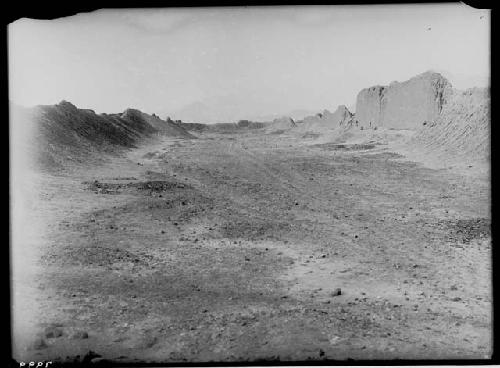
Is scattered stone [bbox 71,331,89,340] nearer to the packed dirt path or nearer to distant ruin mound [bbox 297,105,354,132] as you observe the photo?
the packed dirt path

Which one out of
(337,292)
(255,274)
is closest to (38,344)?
(255,274)

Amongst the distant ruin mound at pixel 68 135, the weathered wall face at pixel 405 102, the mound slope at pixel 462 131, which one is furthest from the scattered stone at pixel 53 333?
the weathered wall face at pixel 405 102

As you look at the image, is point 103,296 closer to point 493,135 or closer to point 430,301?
point 430,301

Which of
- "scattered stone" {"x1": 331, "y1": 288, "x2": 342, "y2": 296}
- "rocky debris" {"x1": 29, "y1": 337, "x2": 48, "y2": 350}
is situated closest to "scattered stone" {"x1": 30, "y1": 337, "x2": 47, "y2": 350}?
"rocky debris" {"x1": 29, "y1": 337, "x2": 48, "y2": 350}

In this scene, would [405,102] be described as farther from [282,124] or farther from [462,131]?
[282,124]

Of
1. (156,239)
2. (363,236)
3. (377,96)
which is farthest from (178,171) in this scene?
(377,96)

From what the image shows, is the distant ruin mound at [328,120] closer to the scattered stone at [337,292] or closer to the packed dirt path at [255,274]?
the packed dirt path at [255,274]
